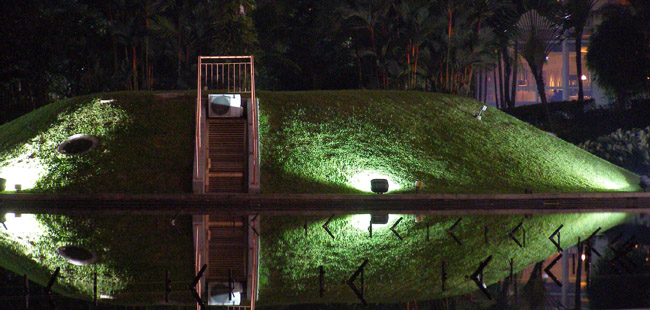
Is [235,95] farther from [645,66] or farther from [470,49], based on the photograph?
[645,66]

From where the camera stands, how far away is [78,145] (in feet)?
88.7

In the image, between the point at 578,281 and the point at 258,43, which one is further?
the point at 258,43

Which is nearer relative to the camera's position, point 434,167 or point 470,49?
point 434,167

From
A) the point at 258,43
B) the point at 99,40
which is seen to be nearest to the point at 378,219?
the point at 258,43

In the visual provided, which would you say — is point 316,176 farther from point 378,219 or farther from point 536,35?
point 536,35

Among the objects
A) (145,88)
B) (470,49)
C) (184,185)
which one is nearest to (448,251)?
(184,185)

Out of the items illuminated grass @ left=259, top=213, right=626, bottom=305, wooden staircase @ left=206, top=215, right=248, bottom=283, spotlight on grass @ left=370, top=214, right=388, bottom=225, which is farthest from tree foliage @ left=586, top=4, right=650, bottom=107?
wooden staircase @ left=206, top=215, right=248, bottom=283

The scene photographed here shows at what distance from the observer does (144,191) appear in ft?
78.7

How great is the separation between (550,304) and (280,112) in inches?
843

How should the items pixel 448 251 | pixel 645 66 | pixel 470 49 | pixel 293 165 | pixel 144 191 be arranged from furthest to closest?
1. pixel 645 66
2. pixel 470 49
3. pixel 293 165
4. pixel 144 191
5. pixel 448 251

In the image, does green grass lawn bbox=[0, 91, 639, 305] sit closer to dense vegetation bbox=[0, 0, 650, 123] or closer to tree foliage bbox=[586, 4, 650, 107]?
→ dense vegetation bbox=[0, 0, 650, 123]

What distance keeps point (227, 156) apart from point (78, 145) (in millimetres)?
5418

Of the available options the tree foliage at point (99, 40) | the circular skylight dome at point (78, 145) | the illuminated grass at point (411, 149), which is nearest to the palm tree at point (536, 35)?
the illuminated grass at point (411, 149)

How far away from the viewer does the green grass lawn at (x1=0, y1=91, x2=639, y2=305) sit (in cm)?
1138
